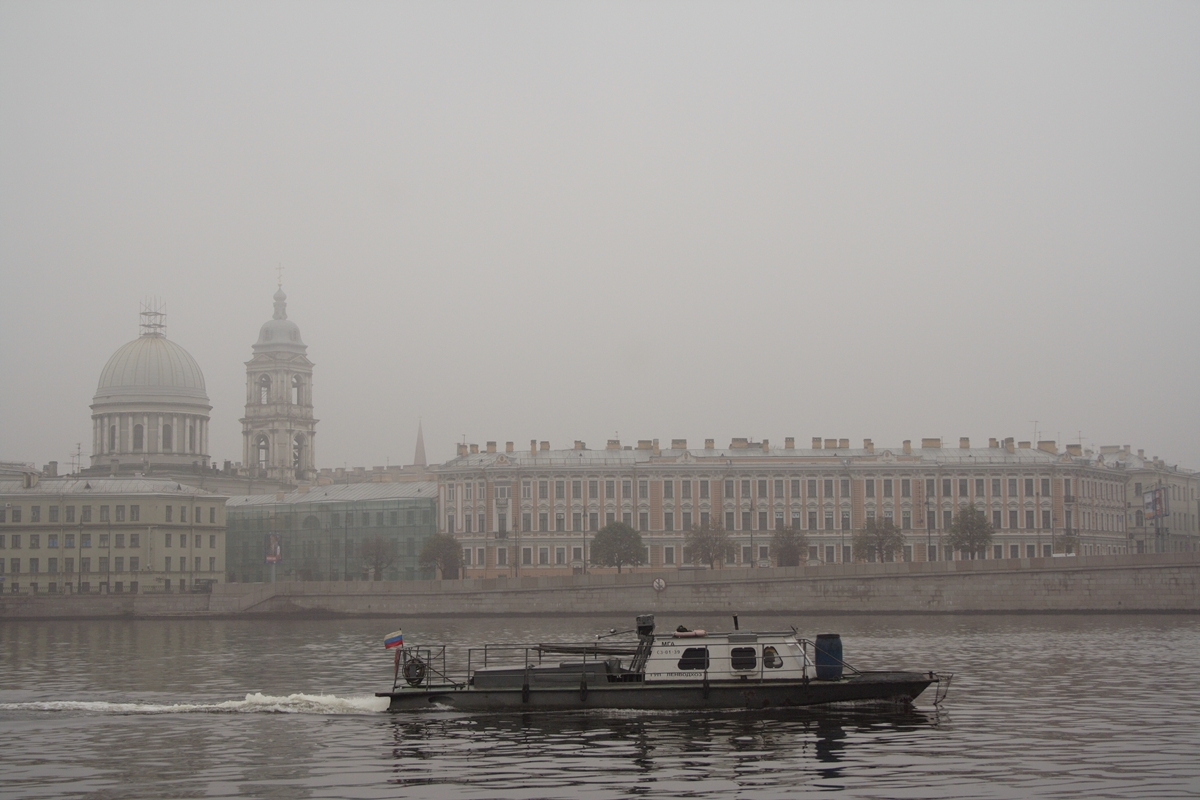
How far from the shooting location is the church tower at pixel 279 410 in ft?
446

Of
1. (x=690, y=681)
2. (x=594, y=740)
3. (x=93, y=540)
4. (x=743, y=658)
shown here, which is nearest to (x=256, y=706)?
(x=594, y=740)

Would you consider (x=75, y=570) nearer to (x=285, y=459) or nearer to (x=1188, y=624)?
(x=285, y=459)

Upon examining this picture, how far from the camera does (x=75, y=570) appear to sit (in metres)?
87.5

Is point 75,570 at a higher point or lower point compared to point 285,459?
lower

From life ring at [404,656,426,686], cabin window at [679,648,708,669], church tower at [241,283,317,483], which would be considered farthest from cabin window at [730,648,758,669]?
church tower at [241,283,317,483]

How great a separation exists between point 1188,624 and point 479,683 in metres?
36.8

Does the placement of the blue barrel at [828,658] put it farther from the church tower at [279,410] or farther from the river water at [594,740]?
the church tower at [279,410]

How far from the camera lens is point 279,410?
13612cm

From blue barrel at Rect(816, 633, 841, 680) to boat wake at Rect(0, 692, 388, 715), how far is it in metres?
8.75

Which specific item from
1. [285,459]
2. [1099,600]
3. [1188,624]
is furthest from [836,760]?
[285,459]

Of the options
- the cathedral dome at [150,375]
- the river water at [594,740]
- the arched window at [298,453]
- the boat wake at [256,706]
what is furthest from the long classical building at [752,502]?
the boat wake at [256,706]

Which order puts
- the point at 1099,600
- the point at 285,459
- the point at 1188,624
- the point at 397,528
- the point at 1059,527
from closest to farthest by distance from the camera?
1. the point at 1188,624
2. the point at 1099,600
3. the point at 1059,527
4. the point at 397,528
5. the point at 285,459

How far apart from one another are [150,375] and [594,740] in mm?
102214

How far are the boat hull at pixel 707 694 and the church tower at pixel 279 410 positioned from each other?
108067 mm
